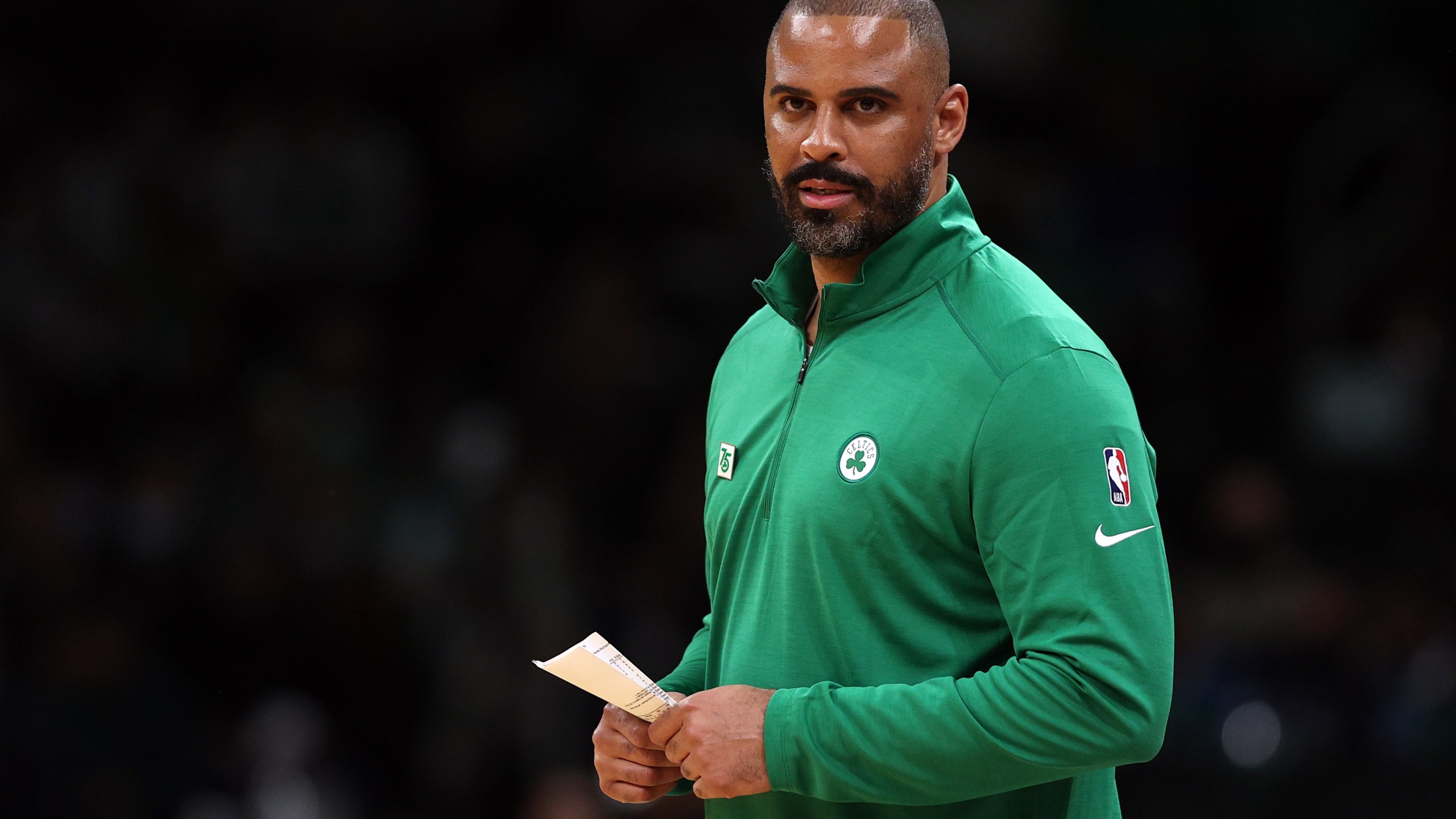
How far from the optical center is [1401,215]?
4.85 meters

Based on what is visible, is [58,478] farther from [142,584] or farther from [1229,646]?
[1229,646]

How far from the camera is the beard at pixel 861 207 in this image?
5.53ft

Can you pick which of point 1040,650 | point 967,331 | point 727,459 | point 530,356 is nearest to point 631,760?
point 727,459

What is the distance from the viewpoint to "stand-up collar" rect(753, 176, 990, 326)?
170 cm

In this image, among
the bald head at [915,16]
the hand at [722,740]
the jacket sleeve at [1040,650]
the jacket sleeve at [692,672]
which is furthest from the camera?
the jacket sleeve at [692,672]

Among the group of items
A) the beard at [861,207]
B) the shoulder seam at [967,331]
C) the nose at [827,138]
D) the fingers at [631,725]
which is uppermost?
the nose at [827,138]

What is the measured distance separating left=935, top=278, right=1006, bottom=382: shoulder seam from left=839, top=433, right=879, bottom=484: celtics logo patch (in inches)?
5.7

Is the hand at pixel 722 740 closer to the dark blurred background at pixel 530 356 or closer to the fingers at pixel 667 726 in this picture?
the fingers at pixel 667 726

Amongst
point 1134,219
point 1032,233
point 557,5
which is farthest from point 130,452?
point 1134,219

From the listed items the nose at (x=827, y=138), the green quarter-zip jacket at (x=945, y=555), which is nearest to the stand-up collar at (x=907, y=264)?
the green quarter-zip jacket at (x=945, y=555)

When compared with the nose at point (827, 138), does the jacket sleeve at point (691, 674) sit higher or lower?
lower

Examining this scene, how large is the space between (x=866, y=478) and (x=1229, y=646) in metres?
3.00

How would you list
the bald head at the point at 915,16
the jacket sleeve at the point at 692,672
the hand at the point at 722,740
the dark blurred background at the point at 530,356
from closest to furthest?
the hand at the point at 722,740 → the bald head at the point at 915,16 → the jacket sleeve at the point at 692,672 → the dark blurred background at the point at 530,356

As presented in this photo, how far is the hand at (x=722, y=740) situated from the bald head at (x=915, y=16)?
715 millimetres
